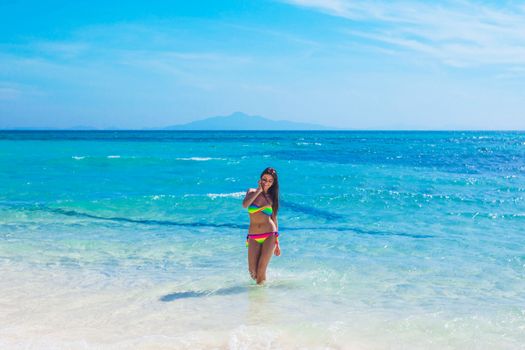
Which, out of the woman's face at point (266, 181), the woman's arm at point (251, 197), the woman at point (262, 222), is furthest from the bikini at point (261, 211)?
the woman's face at point (266, 181)

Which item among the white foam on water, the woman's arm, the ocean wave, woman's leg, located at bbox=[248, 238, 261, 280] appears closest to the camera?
the white foam on water

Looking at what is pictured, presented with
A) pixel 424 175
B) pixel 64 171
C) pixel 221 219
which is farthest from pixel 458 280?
pixel 64 171

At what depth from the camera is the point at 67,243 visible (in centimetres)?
1008

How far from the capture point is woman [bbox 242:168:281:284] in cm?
670

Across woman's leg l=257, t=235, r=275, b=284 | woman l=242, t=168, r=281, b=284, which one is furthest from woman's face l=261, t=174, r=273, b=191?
woman's leg l=257, t=235, r=275, b=284

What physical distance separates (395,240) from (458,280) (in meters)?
3.03

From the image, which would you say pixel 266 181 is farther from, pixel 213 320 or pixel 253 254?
pixel 213 320

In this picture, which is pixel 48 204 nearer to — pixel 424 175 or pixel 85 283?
pixel 85 283

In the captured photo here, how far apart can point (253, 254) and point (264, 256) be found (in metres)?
0.17

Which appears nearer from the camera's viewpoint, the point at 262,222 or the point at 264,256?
the point at 262,222

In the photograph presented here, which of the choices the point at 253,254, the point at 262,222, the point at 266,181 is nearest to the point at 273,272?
the point at 253,254

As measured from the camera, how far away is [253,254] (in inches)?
282

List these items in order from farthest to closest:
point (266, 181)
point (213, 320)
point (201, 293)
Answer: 1. point (201, 293)
2. point (266, 181)
3. point (213, 320)

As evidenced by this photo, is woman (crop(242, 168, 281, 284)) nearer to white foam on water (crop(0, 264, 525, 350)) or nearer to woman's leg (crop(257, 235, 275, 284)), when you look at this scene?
woman's leg (crop(257, 235, 275, 284))
